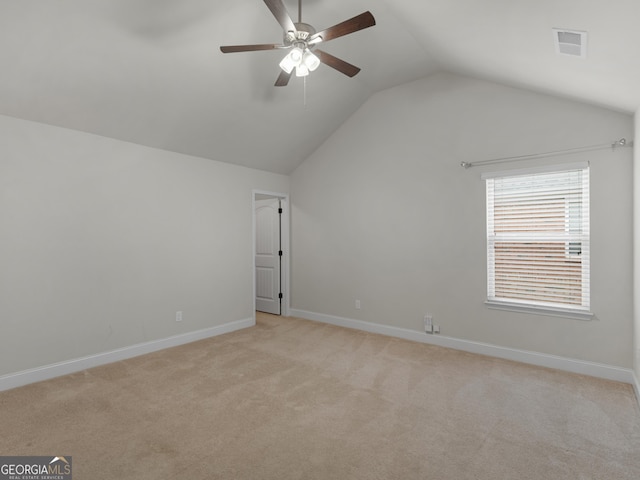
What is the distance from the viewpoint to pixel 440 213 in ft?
13.8

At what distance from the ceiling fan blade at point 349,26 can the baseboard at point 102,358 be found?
3773 millimetres

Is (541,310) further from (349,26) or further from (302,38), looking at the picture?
(302,38)

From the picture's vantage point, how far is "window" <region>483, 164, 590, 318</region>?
3.33 m

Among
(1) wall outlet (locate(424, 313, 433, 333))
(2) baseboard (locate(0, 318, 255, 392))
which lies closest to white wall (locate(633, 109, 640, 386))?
(1) wall outlet (locate(424, 313, 433, 333))

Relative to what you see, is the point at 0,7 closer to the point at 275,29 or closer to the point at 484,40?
the point at 275,29

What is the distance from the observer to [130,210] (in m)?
3.84

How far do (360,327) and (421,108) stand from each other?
3213 millimetres

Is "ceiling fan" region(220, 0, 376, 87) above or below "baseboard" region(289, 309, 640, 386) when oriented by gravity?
above

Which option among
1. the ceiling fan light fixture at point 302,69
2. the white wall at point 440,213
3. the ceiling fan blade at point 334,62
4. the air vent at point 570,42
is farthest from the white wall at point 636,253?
the ceiling fan light fixture at point 302,69

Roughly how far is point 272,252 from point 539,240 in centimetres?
410

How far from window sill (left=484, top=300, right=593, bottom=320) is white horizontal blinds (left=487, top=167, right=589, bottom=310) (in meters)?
0.07

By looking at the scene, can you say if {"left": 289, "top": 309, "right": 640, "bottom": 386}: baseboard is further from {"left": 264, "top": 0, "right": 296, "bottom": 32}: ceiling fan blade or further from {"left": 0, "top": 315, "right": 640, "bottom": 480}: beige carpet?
{"left": 264, "top": 0, "right": 296, "bottom": 32}: ceiling fan blade

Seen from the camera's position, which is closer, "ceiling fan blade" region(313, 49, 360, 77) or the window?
"ceiling fan blade" region(313, 49, 360, 77)

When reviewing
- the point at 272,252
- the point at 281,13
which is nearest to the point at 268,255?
the point at 272,252
